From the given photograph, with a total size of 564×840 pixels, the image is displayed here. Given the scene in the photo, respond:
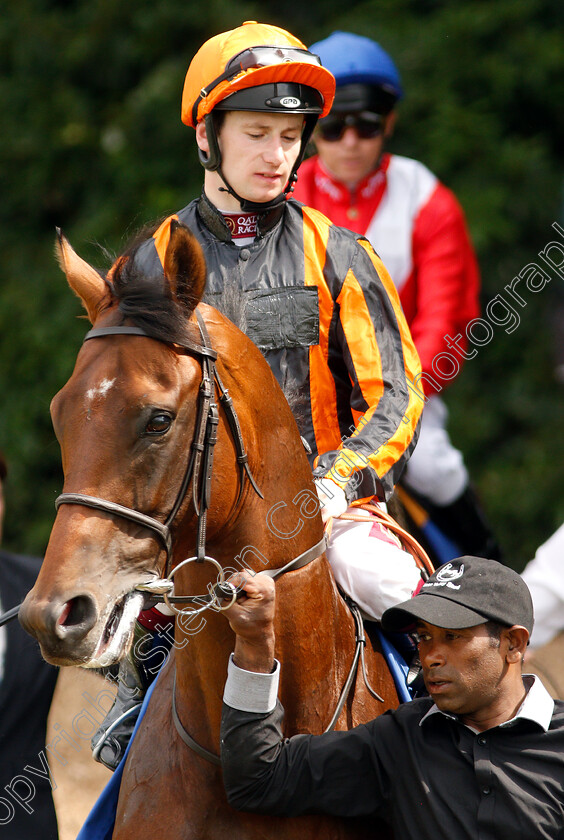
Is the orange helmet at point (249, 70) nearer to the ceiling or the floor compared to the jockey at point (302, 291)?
nearer to the ceiling

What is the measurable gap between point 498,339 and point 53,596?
586 centimetres

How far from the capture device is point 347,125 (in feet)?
16.0

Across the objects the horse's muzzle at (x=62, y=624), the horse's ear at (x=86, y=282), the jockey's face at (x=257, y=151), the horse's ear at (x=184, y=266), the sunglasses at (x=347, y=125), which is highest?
the sunglasses at (x=347, y=125)

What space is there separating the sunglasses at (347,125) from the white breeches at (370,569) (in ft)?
8.61

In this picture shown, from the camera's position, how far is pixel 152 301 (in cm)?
222

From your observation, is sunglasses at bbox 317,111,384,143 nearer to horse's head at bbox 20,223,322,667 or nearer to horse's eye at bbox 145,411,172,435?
horse's head at bbox 20,223,322,667

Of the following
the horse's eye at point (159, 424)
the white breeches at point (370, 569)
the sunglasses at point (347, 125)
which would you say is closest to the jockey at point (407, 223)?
the sunglasses at point (347, 125)

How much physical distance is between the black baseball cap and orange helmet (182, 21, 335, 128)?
128cm

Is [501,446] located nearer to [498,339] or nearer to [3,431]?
[498,339]

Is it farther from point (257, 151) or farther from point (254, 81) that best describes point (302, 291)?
point (254, 81)

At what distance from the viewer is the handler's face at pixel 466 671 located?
7.46 ft

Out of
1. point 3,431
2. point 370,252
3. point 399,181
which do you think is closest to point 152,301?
point 370,252

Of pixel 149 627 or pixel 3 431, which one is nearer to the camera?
pixel 149 627

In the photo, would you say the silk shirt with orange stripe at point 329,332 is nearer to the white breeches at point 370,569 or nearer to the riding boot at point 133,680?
the white breeches at point 370,569
